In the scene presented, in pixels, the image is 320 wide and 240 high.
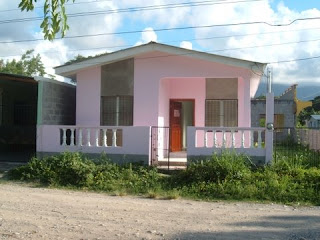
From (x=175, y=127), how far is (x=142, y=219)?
876cm

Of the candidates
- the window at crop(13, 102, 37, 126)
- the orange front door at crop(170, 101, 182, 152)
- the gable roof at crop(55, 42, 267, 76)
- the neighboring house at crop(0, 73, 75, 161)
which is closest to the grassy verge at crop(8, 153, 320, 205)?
the gable roof at crop(55, 42, 267, 76)

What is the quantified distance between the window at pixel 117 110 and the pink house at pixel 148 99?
0.11 ft

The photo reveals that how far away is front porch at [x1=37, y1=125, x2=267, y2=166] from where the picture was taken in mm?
11656

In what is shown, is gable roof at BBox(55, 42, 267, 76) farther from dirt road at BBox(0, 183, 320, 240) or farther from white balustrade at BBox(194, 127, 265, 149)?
dirt road at BBox(0, 183, 320, 240)

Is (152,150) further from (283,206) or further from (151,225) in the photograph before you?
(151,225)

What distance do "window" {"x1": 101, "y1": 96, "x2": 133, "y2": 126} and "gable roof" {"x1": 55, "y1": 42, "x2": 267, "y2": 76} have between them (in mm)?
1233

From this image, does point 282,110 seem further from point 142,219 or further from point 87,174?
point 142,219

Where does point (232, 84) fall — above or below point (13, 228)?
above

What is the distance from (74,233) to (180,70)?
8.26m

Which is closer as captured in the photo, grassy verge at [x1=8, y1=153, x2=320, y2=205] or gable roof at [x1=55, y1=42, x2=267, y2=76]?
grassy verge at [x1=8, y1=153, x2=320, y2=205]

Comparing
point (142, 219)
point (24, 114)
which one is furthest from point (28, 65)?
point (142, 219)

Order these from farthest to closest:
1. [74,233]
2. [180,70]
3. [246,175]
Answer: [180,70] → [246,175] → [74,233]

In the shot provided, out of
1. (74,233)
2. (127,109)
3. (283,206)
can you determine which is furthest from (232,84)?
(74,233)

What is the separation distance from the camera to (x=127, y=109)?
14188mm
